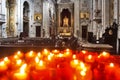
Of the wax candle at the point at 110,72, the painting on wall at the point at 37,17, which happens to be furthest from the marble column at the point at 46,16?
the wax candle at the point at 110,72

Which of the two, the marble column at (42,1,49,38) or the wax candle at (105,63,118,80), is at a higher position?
the marble column at (42,1,49,38)

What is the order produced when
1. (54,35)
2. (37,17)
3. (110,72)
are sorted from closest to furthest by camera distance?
(110,72) < (54,35) < (37,17)

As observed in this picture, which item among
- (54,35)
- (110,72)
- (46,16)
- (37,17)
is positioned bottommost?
(54,35)

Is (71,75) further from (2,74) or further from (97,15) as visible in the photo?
(97,15)

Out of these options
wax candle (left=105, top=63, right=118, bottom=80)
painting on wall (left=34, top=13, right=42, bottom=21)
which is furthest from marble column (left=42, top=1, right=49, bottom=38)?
wax candle (left=105, top=63, right=118, bottom=80)

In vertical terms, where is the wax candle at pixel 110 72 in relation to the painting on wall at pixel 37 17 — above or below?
below

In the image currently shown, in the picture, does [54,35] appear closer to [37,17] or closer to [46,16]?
[46,16]

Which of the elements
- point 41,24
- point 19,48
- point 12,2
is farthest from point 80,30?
point 19,48

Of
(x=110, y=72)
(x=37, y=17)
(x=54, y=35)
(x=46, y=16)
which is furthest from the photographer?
(x=46, y=16)

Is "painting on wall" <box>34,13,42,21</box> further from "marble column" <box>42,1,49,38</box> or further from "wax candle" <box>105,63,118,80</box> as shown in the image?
"wax candle" <box>105,63,118,80</box>

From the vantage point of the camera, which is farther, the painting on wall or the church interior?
the painting on wall

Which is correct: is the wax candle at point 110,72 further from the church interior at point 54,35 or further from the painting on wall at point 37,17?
the painting on wall at point 37,17

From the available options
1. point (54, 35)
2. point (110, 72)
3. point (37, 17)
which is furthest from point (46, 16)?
point (110, 72)

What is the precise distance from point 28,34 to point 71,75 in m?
41.5
